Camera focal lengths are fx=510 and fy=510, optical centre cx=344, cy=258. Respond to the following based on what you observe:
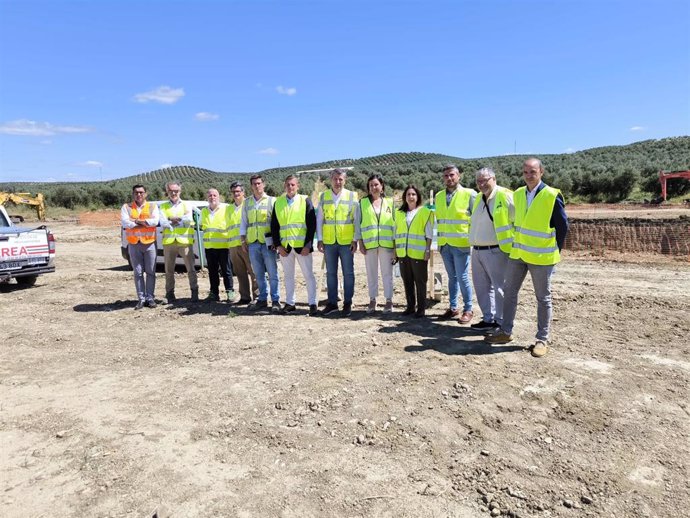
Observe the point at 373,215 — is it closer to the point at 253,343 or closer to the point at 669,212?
the point at 253,343

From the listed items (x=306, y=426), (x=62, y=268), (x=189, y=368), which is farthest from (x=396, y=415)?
(x=62, y=268)

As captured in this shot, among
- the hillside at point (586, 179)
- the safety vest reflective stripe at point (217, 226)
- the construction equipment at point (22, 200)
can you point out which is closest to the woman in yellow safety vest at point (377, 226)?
the safety vest reflective stripe at point (217, 226)

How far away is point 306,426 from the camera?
3977 mm

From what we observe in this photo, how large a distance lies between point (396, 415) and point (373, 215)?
3488mm

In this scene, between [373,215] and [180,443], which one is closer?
[180,443]

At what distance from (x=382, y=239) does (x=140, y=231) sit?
12.9ft

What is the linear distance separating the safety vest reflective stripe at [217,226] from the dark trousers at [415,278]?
2943 mm

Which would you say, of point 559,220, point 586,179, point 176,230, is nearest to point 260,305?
point 176,230

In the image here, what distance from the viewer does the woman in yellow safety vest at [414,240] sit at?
22.3 feet

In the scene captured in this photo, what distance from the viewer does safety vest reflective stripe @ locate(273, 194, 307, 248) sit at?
24.0 ft

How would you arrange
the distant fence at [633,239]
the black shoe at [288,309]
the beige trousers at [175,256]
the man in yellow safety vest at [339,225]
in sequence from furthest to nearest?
the distant fence at [633,239]
the beige trousers at [175,256]
the black shoe at [288,309]
the man in yellow safety vest at [339,225]

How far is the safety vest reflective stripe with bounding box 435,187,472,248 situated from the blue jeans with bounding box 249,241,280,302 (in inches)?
103

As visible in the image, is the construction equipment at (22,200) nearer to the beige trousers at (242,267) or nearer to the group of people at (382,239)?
the group of people at (382,239)

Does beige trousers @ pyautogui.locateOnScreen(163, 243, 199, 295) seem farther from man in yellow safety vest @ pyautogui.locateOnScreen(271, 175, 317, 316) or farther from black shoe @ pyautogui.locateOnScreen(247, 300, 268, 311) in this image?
man in yellow safety vest @ pyautogui.locateOnScreen(271, 175, 317, 316)
